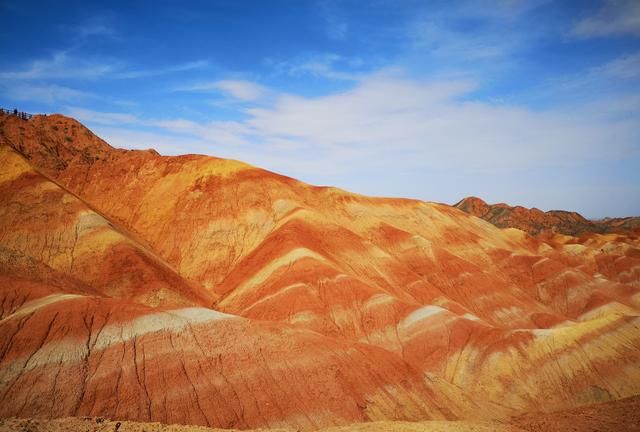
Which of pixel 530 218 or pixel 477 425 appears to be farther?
pixel 530 218

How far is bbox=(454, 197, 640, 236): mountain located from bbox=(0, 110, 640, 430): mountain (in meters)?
65.0

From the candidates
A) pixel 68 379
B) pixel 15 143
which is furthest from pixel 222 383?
pixel 15 143

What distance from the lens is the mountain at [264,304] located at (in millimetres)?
28984

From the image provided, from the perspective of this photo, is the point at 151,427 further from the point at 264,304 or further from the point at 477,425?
the point at 264,304

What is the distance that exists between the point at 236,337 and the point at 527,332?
31.7 metres

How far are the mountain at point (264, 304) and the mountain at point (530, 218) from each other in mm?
64992

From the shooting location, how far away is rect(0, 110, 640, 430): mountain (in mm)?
28984

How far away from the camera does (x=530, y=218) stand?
184 m

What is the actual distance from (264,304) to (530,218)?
159998 mm

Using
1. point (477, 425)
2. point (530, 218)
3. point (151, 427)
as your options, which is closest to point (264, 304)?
point (477, 425)

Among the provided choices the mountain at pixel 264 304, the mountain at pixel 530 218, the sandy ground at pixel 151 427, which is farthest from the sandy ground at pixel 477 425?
the mountain at pixel 530 218

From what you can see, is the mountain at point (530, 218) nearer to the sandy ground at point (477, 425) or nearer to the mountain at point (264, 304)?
the mountain at point (264, 304)

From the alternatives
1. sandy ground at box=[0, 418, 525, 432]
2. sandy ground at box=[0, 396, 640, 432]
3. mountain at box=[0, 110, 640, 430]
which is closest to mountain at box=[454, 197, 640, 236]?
mountain at box=[0, 110, 640, 430]

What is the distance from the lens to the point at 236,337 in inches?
1292
